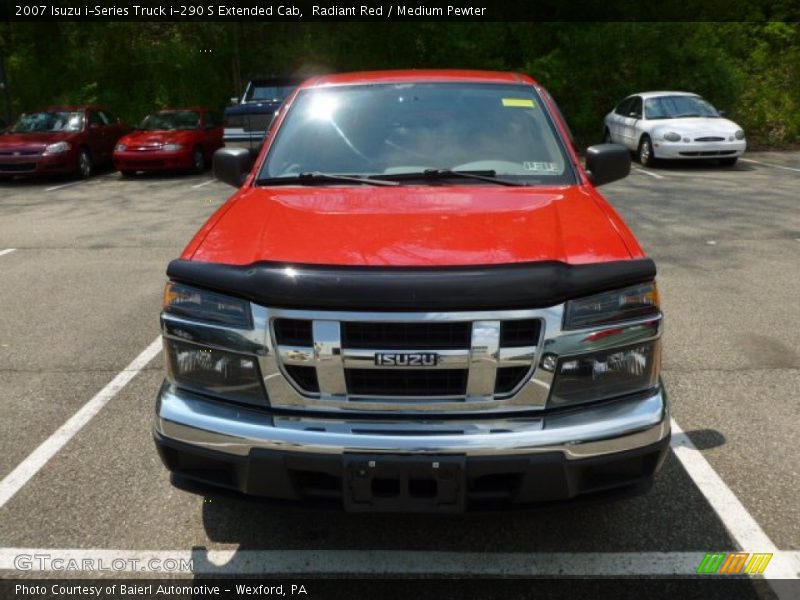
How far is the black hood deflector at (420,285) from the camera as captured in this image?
240cm

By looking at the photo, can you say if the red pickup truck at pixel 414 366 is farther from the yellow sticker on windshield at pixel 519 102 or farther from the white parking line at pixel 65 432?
the yellow sticker on windshield at pixel 519 102


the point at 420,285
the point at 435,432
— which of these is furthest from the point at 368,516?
the point at 420,285

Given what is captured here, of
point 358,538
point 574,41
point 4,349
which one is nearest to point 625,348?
point 358,538

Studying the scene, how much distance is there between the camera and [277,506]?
255 centimetres

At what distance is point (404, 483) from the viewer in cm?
239

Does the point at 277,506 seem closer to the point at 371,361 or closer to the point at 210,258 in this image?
the point at 371,361

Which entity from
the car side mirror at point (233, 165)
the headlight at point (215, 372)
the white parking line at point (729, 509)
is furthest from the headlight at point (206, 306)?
the white parking line at point (729, 509)

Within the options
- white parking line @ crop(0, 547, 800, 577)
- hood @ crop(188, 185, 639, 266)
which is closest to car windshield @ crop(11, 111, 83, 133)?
hood @ crop(188, 185, 639, 266)

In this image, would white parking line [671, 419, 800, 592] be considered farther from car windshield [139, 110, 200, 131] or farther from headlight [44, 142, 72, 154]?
Result: car windshield [139, 110, 200, 131]

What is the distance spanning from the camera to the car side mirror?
4.15 meters

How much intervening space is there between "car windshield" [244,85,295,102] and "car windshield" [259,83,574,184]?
12.4 m

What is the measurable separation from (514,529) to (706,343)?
2.82 meters

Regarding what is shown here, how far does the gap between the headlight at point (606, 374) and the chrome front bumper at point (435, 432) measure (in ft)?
0.13

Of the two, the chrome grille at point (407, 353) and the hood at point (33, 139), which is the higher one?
the chrome grille at point (407, 353)
